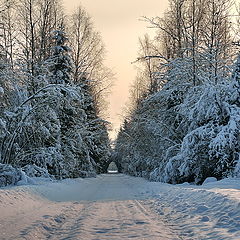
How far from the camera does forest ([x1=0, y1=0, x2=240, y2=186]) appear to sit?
13.5 m

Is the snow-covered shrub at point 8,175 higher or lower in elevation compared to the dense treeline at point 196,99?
lower

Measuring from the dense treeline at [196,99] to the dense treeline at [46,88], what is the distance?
5325 mm

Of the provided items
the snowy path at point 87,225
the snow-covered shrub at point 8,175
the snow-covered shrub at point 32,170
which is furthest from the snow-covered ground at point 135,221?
the snow-covered shrub at point 32,170

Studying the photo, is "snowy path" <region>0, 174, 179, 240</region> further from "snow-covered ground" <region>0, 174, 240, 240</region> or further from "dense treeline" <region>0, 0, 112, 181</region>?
"dense treeline" <region>0, 0, 112, 181</region>

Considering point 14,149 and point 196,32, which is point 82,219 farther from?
point 196,32

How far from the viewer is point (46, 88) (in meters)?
13.6

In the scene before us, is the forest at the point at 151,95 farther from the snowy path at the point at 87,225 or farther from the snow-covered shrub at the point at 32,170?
the snowy path at the point at 87,225

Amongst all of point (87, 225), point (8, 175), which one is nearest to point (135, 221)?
point (87, 225)

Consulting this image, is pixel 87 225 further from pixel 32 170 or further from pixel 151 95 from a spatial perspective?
pixel 151 95

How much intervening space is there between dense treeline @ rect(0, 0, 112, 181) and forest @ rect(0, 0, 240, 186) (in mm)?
63

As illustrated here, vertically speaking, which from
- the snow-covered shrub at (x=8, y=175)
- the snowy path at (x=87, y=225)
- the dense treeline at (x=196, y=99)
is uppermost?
the dense treeline at (x=196, y=99)

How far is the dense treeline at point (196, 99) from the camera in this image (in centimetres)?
1355

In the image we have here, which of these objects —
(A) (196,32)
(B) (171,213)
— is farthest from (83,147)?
(B) (171,213)

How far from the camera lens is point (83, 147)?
2442cm
